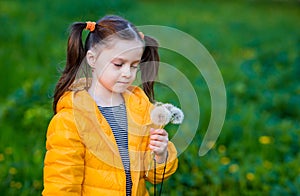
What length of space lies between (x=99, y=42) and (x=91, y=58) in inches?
2.6

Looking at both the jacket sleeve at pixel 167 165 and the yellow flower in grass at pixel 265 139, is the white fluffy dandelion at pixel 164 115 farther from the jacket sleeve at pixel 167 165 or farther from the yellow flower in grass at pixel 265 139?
the yellow flower in grass at pixel 265 139

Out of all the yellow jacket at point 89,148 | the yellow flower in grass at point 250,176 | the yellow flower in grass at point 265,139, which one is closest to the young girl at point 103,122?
the yellow jacket at point 89,148

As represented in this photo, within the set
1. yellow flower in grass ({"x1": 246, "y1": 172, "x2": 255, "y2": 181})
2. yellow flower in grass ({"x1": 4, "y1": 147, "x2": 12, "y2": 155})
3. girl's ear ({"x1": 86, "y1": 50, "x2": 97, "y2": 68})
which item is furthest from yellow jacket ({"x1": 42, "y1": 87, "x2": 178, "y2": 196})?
yellow flower in grass ({"x1": 4, "y1": 147, "x2": 12, "y2": 155})

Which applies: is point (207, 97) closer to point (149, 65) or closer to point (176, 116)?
point (149, 65)

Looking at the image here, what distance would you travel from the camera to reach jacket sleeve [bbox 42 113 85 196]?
205 centimetres

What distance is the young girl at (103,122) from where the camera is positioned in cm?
206

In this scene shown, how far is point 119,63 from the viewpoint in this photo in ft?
6.73

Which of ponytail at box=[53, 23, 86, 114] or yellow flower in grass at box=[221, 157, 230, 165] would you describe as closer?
ponytail at box=[53, 23, 86, 114]

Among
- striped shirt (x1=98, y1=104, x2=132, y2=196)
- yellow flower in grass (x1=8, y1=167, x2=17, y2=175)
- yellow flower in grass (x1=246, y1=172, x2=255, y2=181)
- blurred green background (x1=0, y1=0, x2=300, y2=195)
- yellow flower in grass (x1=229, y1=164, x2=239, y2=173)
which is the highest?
striped shirt (x1=98, y1=104, x2=132, y2=196)

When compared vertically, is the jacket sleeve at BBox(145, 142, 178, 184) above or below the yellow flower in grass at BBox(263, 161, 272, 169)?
above

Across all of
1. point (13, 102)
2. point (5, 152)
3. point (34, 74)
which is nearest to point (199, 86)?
point (34, 74)

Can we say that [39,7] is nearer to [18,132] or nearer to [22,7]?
[22,7]

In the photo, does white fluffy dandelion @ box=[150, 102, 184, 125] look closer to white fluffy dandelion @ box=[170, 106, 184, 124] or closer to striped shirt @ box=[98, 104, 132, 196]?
white fluffy dandelion @ box=[170, 106, 184, 124]

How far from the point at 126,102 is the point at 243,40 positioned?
5.97 meters
